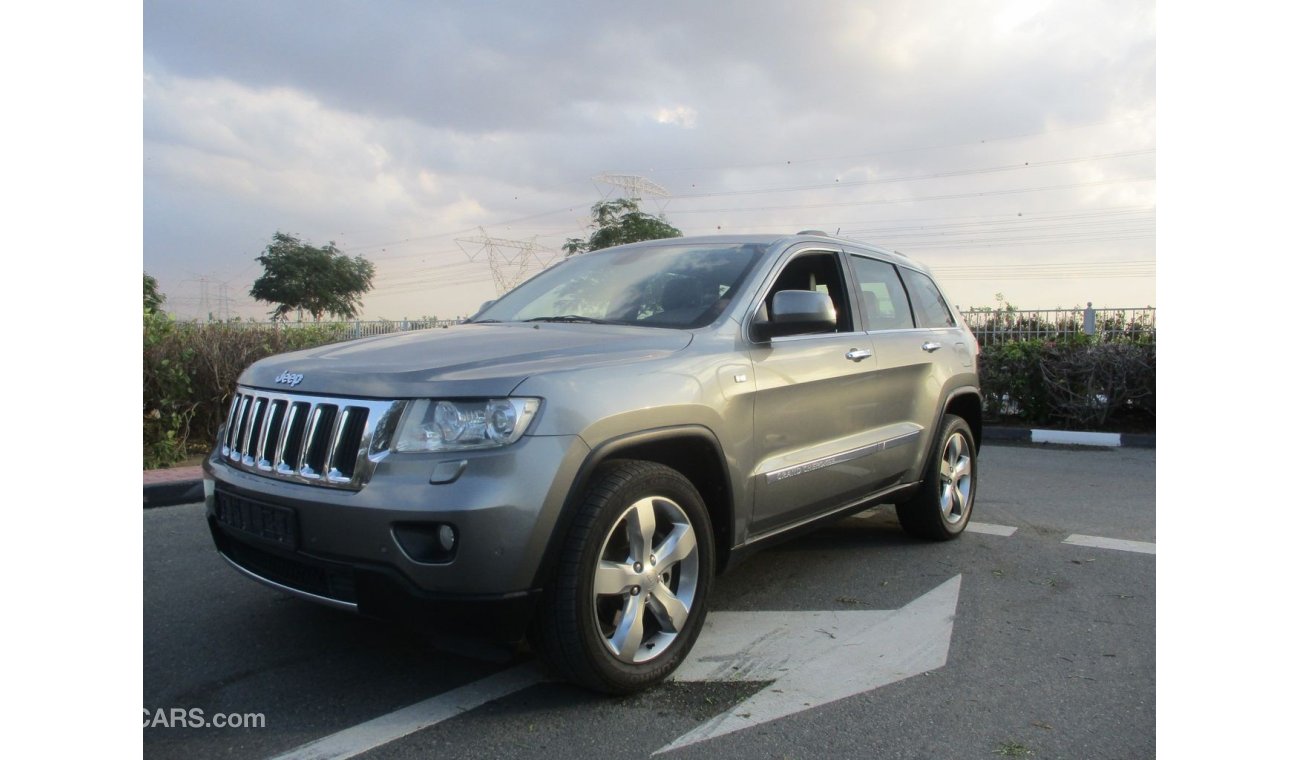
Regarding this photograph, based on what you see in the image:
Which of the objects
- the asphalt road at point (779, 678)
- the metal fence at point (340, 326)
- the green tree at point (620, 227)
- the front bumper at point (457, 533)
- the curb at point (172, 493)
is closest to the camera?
the front bumper at point (457, 533)

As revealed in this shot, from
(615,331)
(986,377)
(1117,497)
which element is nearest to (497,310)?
(615,331)

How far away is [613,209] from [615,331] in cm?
3272

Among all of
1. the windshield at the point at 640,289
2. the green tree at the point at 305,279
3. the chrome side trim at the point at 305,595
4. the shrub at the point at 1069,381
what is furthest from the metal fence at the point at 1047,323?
the green tree at the point at 305,279

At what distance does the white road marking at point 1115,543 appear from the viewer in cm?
511

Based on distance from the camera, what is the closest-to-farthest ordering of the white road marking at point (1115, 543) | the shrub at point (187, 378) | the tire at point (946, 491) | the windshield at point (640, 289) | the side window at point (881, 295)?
the windshield at point (640, 289), the side window at point (881, 295), the tire at point (946, 491), the white road marking at point (1115, 543), the shrub at point (187, 378)

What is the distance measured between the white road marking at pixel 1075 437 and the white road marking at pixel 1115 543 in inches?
195

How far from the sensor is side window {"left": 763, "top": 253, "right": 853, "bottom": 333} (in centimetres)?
416

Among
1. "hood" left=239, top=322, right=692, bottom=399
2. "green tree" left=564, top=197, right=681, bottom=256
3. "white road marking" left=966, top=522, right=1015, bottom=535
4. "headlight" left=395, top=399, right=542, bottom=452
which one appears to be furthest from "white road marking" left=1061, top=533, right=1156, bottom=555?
"green tree" left=564, top=197, right=681, bottom=256

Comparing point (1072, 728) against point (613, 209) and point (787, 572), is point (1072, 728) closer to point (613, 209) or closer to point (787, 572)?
point (787, 572)

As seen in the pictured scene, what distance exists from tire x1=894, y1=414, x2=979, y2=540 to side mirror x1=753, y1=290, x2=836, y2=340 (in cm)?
169

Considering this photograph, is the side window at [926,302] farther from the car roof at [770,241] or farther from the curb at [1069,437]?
the curb at [1069,437]

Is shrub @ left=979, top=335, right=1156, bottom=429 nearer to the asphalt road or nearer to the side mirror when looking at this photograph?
the asphalt road

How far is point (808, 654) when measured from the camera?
3418 mm

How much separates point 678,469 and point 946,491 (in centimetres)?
250
